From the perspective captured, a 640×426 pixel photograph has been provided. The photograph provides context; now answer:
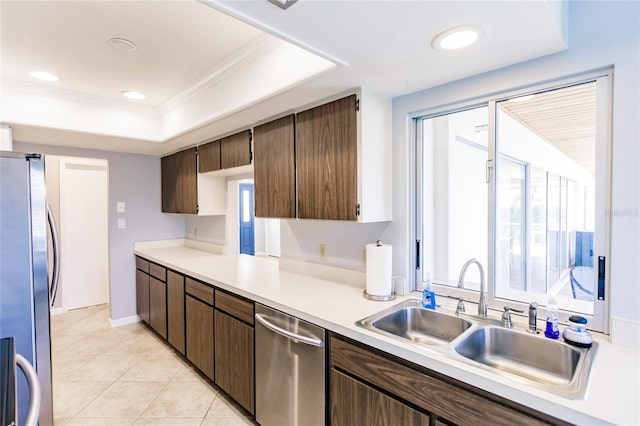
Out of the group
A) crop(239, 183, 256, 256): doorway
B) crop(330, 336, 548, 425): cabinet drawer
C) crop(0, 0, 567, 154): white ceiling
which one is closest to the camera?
crop(330, 336, 548, 425): cabinet drawer

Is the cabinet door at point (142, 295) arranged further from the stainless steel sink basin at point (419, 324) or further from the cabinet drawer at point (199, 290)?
the stainless steel sink basin at point (419, 324)

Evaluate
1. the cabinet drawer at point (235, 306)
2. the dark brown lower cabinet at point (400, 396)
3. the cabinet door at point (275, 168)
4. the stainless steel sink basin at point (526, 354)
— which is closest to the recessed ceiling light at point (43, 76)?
the cabinet door at point (275, 168)

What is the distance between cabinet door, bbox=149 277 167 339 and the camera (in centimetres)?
320

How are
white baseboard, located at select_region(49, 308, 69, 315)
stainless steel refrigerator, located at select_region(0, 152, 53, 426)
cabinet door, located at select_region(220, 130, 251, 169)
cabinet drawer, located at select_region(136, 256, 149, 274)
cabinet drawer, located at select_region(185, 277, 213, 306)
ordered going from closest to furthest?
stainless steel refrigerator, located at select_region(0, 152, 53, 426) → cabinet drawer, located at select_region(185, 277, 213, 306) → cabinet door, located at select_region(220, 130, 251, 169) → cabinet drawer, located at select_region(136, 256, 149, 274) → white baseboard, located at select_region(49, 308, 69, 315)

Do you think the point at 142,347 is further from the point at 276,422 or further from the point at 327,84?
the point at 327,84

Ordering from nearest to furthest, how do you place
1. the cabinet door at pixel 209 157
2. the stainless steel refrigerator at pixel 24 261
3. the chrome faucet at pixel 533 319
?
the chrome faucet at pixel 533 319, the stainless steel refrigerator at pixel 24 261, the cabinet door at pixel 209 157

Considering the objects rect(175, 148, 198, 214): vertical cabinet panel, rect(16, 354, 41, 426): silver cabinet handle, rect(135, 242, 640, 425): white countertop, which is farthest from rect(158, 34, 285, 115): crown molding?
rect(16, 354, 41, 426): silver cabinet handle

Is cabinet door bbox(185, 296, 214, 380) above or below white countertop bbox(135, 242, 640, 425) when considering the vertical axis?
below

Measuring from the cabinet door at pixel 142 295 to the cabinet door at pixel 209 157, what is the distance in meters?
1.48

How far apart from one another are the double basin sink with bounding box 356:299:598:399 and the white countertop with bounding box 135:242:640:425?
1.5 inches

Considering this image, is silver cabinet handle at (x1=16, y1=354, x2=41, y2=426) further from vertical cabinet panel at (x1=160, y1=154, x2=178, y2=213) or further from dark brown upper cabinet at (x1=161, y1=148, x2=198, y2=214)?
vertical cabinet panel at (x1=160, y1=154, x2=178, y2=213)

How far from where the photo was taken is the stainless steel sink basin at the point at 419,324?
1.59 metres

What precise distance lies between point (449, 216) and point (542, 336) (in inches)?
52.2

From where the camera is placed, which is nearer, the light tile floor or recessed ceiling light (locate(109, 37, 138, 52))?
recessed ceiling light (locate(109, 37, 138, 52))
